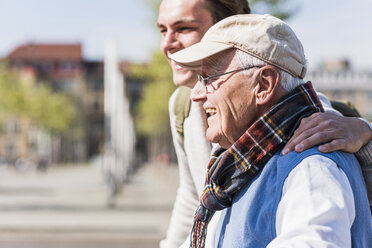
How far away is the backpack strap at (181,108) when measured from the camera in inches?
89.0

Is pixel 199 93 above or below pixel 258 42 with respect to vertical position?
below

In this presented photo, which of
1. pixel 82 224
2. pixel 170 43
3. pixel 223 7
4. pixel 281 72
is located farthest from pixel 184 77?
pixel 82 224

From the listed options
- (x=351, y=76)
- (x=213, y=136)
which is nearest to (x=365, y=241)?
(x=213, y=136)

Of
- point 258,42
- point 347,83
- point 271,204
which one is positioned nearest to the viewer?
point 271,204

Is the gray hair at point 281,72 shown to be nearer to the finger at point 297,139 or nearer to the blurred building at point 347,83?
the finger at point 297,139

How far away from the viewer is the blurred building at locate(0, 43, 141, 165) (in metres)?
94.2

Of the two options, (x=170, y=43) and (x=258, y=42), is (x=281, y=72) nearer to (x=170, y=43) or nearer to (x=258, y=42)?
(x=258, y=42)

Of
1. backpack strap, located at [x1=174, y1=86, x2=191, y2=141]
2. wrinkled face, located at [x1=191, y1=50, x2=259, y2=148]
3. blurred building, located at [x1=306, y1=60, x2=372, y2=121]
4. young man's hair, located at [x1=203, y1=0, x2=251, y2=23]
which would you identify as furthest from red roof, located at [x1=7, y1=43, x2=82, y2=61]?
wrinkled face, located at [x1=191, y1=50, x2=259, y2=148]

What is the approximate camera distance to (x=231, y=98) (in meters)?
1.42

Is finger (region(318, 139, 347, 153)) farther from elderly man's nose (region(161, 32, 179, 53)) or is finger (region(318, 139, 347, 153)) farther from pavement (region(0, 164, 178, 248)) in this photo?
pavement (region(0, 164, 178, 248))

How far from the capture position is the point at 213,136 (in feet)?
4.91

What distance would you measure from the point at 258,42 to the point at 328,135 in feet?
0.80

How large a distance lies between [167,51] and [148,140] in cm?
9792

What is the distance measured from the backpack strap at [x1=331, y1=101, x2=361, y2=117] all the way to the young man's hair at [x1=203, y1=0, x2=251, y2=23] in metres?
0.46
